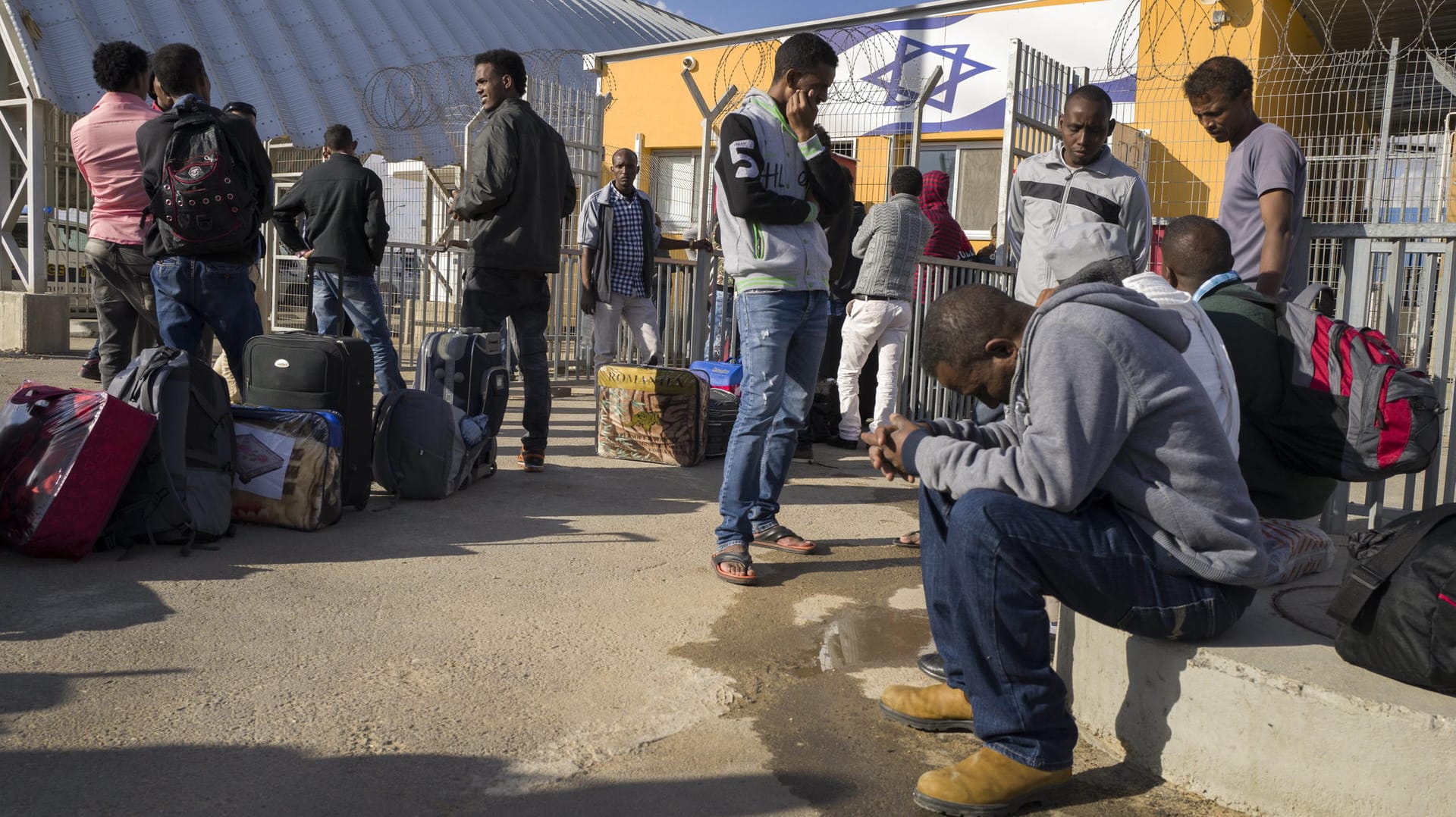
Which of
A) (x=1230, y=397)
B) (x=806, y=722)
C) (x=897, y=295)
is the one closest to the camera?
(x=1230, y=397)

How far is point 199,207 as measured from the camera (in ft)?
16.0

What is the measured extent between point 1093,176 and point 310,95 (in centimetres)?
1797

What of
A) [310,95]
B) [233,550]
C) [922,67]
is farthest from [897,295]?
[310,95]

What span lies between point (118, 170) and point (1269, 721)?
5431mm

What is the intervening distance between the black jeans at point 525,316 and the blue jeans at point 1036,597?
3.75m

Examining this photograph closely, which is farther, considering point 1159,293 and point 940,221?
point 940,221

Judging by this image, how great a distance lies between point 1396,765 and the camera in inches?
87.5

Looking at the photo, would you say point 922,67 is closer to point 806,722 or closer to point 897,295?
point 897,295

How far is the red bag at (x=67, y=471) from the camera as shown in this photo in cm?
375

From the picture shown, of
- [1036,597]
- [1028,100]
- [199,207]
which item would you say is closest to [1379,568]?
[1036,597]

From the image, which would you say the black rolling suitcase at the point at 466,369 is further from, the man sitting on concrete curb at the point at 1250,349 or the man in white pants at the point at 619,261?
the man sitting on concrete curb at the point at 1250,349

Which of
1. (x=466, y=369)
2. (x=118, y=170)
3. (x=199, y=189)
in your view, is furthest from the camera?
(x=466, y=369)

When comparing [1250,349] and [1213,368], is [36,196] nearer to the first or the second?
[1250,349]

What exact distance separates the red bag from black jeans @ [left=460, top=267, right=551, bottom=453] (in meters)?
2.10
